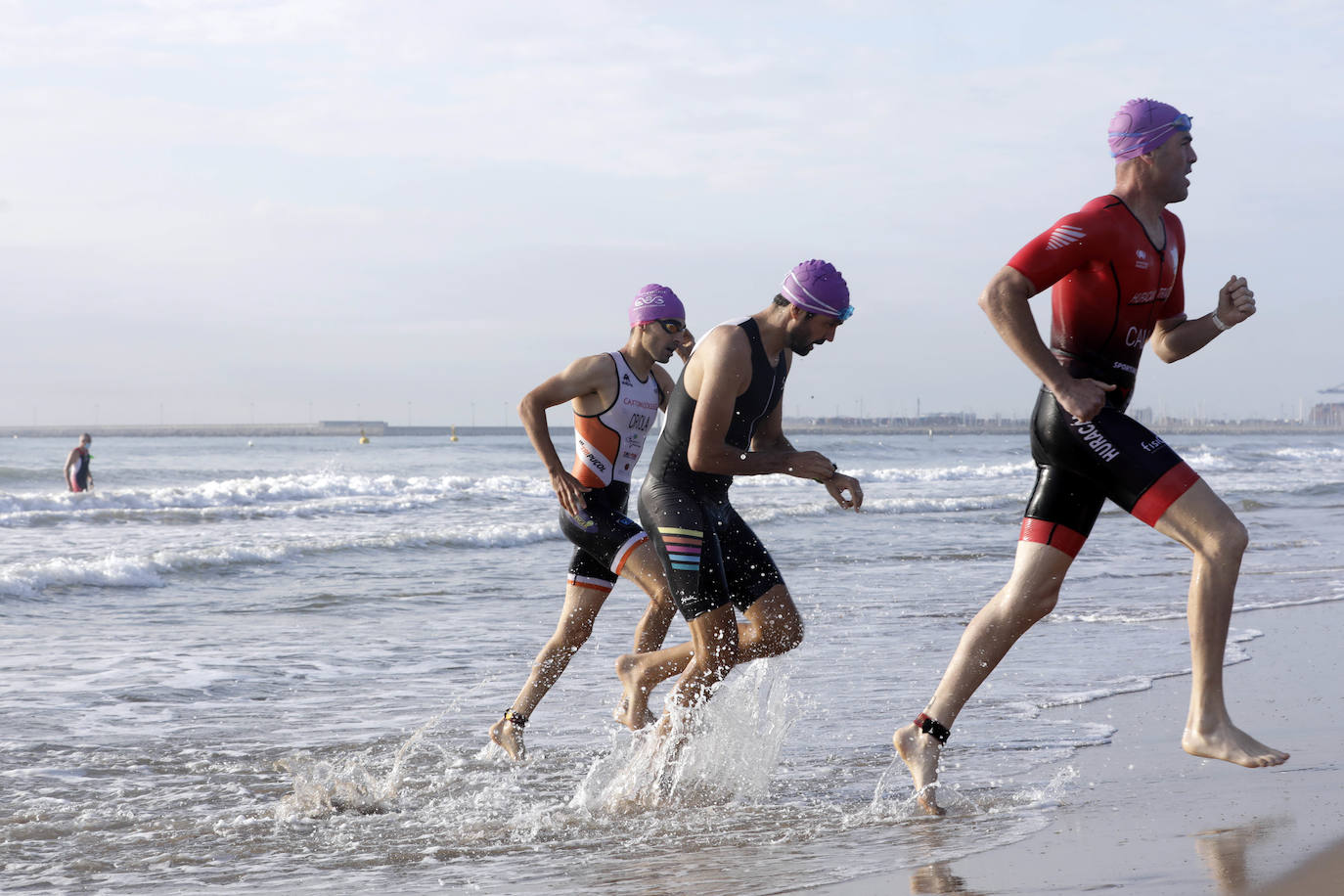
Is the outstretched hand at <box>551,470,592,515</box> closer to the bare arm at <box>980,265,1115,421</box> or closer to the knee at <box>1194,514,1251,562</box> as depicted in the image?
the bare arm at <box>980,265,1115,421</box>

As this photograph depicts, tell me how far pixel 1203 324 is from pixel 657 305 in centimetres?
220

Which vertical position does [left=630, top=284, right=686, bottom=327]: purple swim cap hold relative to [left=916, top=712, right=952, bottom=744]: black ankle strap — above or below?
above

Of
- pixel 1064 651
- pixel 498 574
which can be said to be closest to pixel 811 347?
pixel 1064 651

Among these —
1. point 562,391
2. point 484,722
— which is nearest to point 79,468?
point 484,722

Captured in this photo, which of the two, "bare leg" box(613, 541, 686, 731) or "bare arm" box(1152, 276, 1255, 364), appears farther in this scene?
"bare leg" box(613, 541, 686, 731)

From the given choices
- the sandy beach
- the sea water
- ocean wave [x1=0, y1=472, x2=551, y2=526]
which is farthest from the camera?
ocean wave [x1=0, y1=472, x2=551, y2=526]

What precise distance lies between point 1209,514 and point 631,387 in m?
2.61

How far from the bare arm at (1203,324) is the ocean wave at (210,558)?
Answer: 1051 centimetres

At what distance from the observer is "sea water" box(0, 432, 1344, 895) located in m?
3.83

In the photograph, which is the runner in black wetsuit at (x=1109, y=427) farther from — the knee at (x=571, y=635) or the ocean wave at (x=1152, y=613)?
A: the ocean wave at (x=1152, y=613)

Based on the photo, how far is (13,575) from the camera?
38.2 ft

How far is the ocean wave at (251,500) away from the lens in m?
22.0

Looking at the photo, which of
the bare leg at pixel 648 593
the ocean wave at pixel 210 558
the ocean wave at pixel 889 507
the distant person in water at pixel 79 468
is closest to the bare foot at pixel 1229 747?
the bare leg at pixel 648 593

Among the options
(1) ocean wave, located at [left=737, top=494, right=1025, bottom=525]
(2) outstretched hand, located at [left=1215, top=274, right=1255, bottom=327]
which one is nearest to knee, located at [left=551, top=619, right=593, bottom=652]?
(2) outstretched hand, located at [left=1215, top=274, right=1255, bottom=327]
